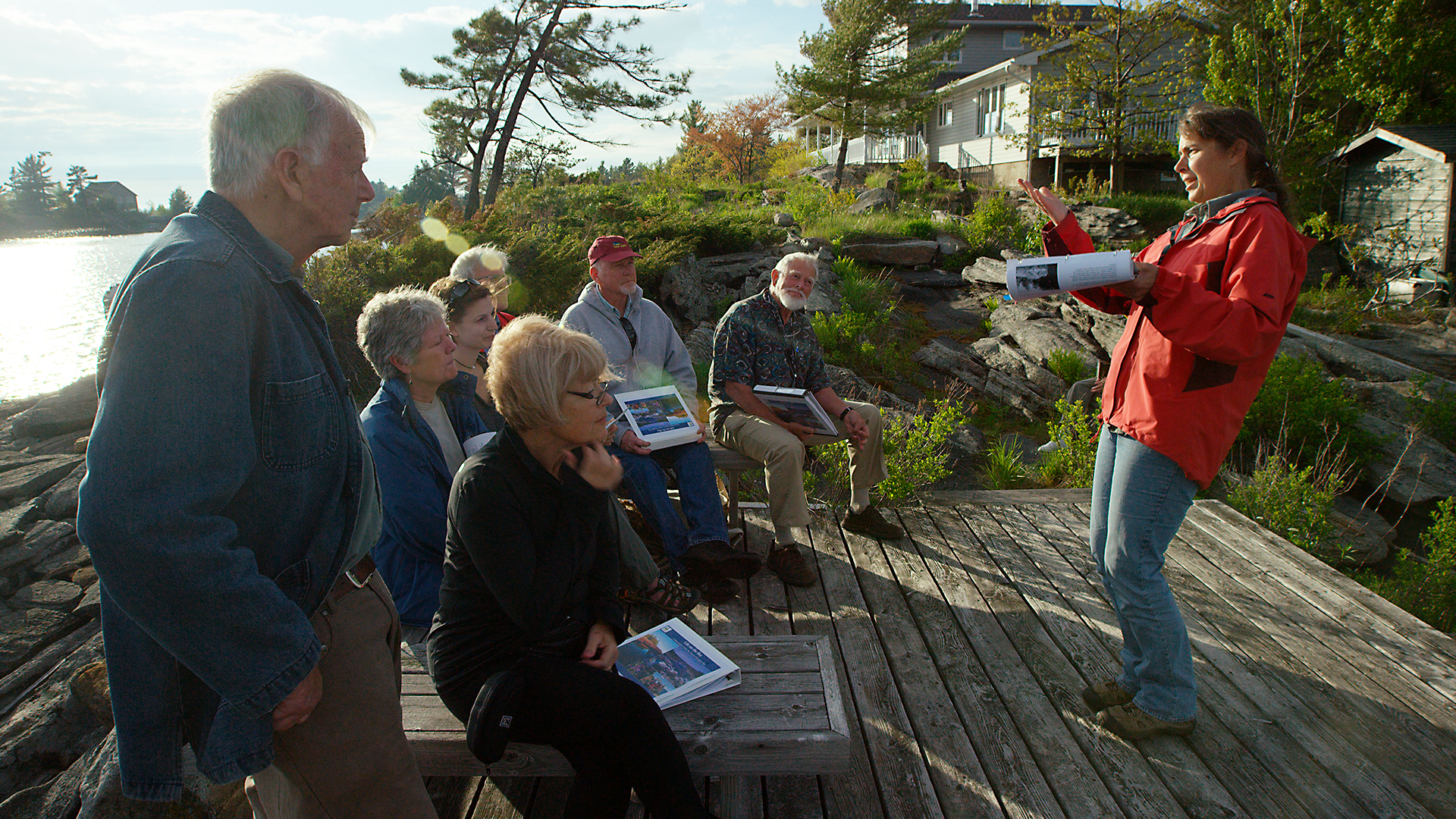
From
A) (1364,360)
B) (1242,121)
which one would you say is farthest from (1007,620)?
(1364,360)

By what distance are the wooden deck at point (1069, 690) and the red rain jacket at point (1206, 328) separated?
0.95m

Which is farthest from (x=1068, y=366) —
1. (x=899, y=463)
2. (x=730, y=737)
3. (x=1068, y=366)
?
(x=730, y=737)

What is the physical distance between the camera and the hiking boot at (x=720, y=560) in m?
3.29

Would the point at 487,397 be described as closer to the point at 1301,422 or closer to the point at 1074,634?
the point at 1074,634

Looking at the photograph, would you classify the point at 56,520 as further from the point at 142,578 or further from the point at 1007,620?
the point at 1007,620

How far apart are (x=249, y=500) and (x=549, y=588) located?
0.76 m

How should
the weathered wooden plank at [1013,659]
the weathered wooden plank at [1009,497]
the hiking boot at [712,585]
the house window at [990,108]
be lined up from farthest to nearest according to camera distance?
1. the house window at [990,108]
2. the weathered wooden plank at [1009,497]
3. the hiking boot at [712,585]
4. the weathered wooden plank at [1013,659]

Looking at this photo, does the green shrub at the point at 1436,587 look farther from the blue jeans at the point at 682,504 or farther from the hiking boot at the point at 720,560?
the blue jeans at the point at 682,504

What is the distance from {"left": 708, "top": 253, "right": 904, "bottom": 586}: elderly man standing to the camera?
3.80m

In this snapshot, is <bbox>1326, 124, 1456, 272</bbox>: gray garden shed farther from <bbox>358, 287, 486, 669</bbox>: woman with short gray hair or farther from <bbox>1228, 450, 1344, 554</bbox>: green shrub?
<bbox>358, 287, 486, 669</bbox>: woman with short gray hair

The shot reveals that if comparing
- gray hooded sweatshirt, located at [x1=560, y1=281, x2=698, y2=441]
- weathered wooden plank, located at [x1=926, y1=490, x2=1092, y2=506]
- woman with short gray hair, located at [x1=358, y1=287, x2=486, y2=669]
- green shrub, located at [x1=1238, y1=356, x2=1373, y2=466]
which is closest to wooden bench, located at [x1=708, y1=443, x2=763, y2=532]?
gray hooded sweatshirt, located at [x1=560, y1=281, x2=698, y2=441]

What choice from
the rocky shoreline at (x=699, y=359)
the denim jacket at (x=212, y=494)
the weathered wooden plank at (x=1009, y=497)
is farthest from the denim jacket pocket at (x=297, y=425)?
the weathered wooden plank at (x=1009, y=497)

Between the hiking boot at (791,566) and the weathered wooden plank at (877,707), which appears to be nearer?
the weathered wooden plank at (877,707)

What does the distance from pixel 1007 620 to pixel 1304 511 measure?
225 cm
